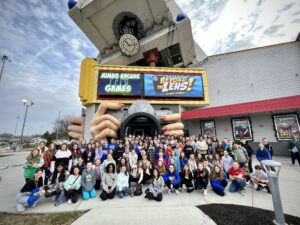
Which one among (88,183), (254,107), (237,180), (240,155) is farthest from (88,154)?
(254,107)

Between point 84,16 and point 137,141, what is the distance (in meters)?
14.8

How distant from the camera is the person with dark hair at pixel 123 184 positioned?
5.03m

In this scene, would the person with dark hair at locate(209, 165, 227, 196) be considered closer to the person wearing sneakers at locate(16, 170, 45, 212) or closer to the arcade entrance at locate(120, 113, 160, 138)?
the person wearing sneakers at locate(16, 170, 45, 212)

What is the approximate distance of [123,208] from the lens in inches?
164

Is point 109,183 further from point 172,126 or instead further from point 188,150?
point 172,126

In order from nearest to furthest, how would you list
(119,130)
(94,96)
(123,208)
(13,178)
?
1. (123,208)
2. (13,178)
3. (119,130)
4. (94,96)

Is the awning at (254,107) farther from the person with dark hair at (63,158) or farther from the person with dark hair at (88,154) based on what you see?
the person with dark hair at (63,158)

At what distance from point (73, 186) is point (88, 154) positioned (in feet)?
6.64

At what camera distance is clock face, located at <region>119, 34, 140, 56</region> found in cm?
1584

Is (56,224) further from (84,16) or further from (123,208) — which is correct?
(84,16)

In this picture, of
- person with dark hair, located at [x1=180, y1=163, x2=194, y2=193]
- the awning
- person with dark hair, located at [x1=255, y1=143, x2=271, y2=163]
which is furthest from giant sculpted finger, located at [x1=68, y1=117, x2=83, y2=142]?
person with dark hair, located at [x1=255, y1=143, x2=271, y2=163]

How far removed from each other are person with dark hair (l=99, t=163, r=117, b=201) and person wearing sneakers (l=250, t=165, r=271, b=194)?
16.2 feet

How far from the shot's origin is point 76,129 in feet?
46.3

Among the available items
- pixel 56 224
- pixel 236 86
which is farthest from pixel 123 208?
pixel 236 86
